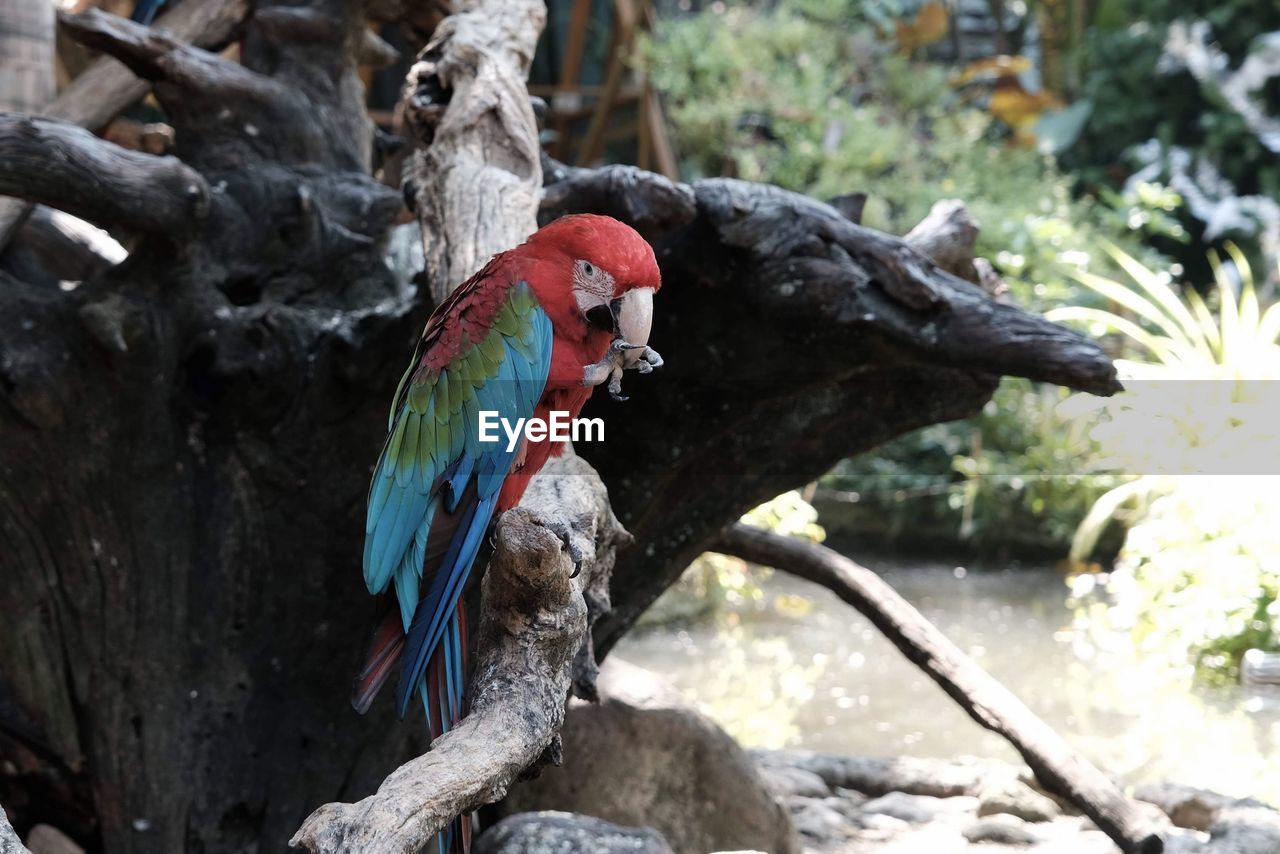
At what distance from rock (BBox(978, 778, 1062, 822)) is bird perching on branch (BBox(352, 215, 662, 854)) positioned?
164cm

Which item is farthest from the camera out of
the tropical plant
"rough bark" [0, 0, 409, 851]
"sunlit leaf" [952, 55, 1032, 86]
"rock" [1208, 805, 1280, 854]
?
"sunlit leaf" [952, 55, 1032, 86]

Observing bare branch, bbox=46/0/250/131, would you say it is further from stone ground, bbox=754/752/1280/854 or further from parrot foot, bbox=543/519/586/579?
stone ground, bbox=754/752/1280/854

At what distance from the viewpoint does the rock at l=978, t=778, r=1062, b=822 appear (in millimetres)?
2346

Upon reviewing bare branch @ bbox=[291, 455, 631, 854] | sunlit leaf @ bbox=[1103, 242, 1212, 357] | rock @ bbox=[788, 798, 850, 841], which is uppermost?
bare branch @ bbox=[291, 455, 631, 854]

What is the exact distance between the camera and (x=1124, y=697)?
11.1ft

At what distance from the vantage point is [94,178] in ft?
5.07

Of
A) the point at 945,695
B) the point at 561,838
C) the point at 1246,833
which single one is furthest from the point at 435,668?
the point at 945,695

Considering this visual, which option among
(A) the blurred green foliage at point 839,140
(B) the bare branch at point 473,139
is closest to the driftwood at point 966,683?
(B) the bare branch at point 473,139

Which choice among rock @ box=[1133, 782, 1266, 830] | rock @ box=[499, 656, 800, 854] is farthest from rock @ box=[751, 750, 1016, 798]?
rock @ box=[499, 656, 800, 854]

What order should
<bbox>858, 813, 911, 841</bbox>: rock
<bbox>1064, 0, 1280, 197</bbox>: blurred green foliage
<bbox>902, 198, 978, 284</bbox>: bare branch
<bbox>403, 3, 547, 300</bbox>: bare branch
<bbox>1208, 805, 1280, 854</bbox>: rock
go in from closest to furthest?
<bbox>403, 3, 547, 300</bbox>: bare branch → <bbox>1208, 805, 1280, 854</bbox>: rock → <bbox>902, 198, 978, 284</bbox>: bare branch → <bbox>858, 813, 911, 841</bbox>: rock → <bbox>1064, 0, 1280, 197</bbox>: blurred green foliage

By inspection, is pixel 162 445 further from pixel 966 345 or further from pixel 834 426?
pixel 966 345

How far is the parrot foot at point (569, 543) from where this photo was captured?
3.20 feet

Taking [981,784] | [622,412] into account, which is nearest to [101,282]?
[622,412]

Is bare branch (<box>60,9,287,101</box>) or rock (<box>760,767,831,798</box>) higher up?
bare branch (<box>60,9,287,101</box>)
